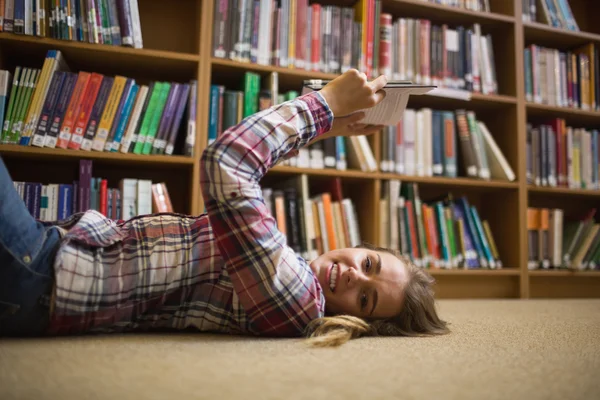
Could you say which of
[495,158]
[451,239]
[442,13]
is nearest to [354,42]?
[442,13]

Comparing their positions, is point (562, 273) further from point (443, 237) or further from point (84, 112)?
point (84, 112)

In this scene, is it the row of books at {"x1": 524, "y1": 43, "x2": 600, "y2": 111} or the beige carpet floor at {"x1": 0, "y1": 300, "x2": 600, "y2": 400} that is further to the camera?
the row of books at {"x1": 524, "y1": 43, "x2": 600, "y2": 111}

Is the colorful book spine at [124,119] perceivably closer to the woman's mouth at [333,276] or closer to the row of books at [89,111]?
the row of books at [89,111]

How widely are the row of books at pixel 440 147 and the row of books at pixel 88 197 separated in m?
1.03

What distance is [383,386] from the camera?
26.5 inches

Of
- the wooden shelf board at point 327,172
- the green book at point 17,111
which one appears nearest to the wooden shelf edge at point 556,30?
the wooden shelf board at point 327,172

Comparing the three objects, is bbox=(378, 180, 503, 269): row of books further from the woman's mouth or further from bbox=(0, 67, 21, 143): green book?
bbox=(0, 67, 21, 143): green book

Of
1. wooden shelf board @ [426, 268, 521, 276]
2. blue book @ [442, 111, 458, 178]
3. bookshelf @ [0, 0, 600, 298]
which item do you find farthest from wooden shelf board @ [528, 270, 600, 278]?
blue book @ [442, 111, 458, 178]

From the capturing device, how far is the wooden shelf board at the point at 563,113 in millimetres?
2623

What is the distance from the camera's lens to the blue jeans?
895mm

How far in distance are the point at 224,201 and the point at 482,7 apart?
2.18 meters

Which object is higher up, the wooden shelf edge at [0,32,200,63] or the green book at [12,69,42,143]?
the wooden shelf edge at [0,32,200,63]

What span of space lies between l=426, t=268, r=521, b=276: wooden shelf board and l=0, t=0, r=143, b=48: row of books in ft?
5.24

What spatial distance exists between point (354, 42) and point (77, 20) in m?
1.15
